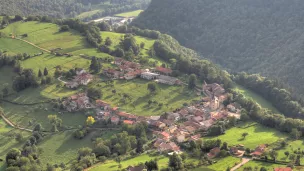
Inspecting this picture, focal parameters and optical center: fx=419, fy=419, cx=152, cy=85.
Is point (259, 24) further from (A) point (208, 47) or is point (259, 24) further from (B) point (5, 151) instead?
(B) point (5, 151)

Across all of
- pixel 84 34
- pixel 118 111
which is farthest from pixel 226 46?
pixel 118 111

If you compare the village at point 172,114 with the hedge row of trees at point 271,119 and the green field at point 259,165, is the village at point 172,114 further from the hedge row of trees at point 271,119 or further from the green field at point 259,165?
the green field at point 259,165

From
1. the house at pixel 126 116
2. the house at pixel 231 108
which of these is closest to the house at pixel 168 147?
the house at pixel 126 116

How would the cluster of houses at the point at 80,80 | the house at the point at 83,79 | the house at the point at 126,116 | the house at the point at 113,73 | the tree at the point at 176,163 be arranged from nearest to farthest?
the tree at the point at 176,163
the house at the point at 126,116
the cluster of houses at the point at 80,80
the house at the point at 83,79
the house at the point at 113,73

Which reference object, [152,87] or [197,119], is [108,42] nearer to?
[152,87]

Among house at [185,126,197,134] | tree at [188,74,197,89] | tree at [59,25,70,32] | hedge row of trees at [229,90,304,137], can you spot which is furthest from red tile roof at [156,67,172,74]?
tree at [59,25,70,32]

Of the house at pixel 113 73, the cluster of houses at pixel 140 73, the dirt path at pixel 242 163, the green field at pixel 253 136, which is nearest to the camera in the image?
the dirt path at pixel 242 163

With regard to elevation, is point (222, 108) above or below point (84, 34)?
below
